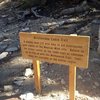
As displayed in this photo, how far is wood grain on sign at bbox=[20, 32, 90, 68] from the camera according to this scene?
411cm

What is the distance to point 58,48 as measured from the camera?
4.28 meters

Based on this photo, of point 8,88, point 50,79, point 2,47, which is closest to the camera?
point 8,88

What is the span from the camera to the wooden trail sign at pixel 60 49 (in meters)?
4.11

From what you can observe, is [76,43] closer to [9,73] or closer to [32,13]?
[9,73]

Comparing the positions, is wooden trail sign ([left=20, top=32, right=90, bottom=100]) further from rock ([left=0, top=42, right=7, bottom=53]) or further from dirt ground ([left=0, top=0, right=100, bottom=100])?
rock ([left=0, top=42, right=7, bottom=53])

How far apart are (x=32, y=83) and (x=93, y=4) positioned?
4.84 metres

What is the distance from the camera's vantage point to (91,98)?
16.1 feet

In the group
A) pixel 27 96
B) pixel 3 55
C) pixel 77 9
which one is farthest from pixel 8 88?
pixel 77 9

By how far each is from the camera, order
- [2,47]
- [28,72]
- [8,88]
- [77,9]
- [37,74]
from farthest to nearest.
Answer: [77,9]
[2,47]
[28,72]
[8,88]
[37,74]

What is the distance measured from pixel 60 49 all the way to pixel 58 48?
0.03 metres

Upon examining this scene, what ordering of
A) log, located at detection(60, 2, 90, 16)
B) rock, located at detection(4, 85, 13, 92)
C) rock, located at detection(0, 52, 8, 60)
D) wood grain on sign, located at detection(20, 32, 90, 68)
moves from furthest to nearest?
log, located at detection(60, 2, 90, 16), rock, located at detection(0, 52, 8, 60), rock, located at detection(4, 85, 13, 92), wood grain on sign, located at detection(20, 32, 90, 68)

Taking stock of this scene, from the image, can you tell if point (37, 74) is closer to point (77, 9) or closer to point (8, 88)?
point (8, 88)

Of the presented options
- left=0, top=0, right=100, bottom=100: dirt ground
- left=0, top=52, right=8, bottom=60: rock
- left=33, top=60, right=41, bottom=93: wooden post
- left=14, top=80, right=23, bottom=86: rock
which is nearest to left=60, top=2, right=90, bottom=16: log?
left=0, top=0, right=100, bottom=100: dirt ground

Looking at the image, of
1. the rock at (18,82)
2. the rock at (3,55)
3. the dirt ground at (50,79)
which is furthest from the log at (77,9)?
the rock at (18,82)
